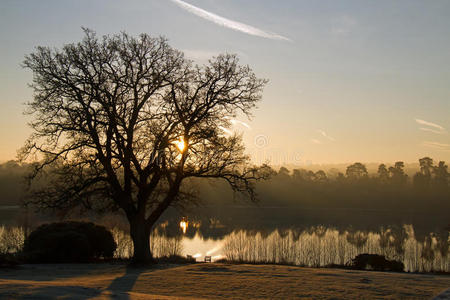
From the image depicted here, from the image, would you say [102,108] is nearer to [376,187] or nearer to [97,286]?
[97,286]

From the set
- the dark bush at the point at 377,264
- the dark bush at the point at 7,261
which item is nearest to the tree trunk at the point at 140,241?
the dark bush at the point at 7,261

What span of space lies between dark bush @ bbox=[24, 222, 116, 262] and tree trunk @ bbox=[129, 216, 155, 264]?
3.14 m

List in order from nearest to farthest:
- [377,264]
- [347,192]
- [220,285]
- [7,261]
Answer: [220,285]
[7,261]
[377,264]
[347,192]

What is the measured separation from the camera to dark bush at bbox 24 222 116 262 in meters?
19.9

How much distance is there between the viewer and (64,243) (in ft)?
66.4

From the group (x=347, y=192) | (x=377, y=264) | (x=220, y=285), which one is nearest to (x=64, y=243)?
(x=220, y=285)

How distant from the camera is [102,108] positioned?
18.5 metres

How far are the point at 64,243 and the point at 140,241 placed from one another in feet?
13.7

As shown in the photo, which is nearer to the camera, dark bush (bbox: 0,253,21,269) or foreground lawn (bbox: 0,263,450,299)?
foreground lawn (bbox: 0,263,450,299)

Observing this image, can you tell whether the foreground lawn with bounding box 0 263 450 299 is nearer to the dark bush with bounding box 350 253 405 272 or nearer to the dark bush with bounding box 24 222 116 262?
the dark bush with bounding box 24 222 116 262

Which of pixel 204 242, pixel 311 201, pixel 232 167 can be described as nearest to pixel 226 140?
pixel 232 167

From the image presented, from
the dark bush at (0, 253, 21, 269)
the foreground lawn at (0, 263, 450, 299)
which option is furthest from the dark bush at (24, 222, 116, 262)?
the foreground lawn at (0, 263, 450, 299)

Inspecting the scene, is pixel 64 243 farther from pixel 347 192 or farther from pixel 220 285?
pixel 347 192

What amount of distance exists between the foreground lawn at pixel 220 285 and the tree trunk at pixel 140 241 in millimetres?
2722
